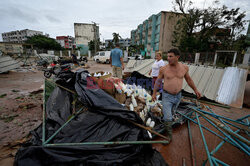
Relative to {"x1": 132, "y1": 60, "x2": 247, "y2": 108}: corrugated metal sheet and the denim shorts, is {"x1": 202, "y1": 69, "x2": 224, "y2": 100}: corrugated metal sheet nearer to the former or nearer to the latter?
{"x1": 132, "y1": 60, "x2": 247, "y2": 108}: corrugated metal sheet

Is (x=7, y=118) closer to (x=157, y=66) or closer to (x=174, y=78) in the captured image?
(x=174, y=78)

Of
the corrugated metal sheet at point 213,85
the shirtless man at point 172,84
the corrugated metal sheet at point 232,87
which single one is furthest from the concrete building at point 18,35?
the corrugated metal sheet at point 232,87

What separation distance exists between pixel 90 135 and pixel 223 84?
453 centimetres

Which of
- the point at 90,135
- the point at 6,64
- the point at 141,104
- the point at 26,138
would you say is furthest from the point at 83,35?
the point at 90,135

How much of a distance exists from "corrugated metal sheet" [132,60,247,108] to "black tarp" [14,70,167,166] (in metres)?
3.36

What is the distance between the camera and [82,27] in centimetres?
3578

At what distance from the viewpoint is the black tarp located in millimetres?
1284

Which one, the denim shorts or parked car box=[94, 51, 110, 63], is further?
parked car box=[94, 51, 110, 63]

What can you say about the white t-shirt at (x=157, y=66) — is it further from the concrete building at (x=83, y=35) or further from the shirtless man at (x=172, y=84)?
the concrete building at (x=83, y=35)

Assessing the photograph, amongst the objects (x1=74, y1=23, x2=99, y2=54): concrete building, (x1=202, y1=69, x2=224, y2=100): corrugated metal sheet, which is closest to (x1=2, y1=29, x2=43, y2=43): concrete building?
(x1=74, y1=23, x2=99, y2=54): concrete building

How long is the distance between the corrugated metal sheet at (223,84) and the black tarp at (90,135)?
3362 millimetres

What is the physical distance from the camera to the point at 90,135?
164 cm

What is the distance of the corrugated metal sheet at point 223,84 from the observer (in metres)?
3.54

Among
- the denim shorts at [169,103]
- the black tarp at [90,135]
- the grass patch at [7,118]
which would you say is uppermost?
the denim shorts at [169,103]
